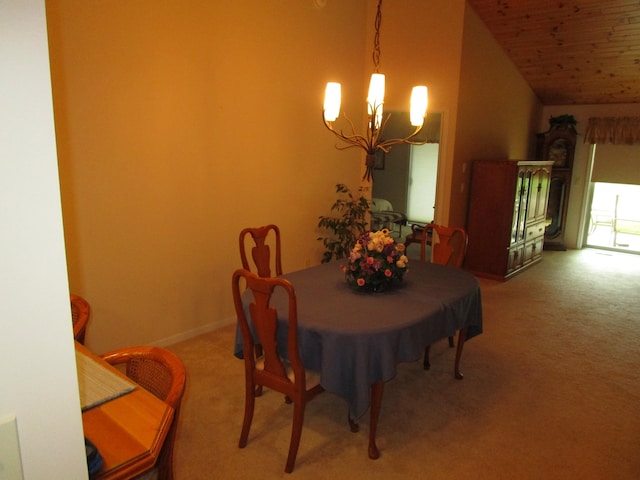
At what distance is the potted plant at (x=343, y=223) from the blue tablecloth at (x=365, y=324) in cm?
192

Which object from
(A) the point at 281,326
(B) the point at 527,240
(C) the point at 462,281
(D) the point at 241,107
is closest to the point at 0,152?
(A) the point at 281,326

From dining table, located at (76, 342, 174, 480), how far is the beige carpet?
110 cm

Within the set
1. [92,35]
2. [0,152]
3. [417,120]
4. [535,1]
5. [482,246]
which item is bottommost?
[482,246]

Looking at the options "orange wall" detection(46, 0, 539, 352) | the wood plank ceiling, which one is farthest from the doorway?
"orange wall" detection(46, 0, 539, 352)

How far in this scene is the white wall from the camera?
611 millimetres

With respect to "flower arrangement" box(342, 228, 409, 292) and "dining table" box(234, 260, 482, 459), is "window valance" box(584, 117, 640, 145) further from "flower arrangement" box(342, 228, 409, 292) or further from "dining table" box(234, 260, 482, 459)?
"flower arrangement" box(342, 228, 409, 292)

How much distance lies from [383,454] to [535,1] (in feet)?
15.6

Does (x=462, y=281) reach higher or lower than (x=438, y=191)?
lower

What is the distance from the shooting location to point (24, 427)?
2.27 feet

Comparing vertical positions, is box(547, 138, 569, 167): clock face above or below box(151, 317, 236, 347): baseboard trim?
above

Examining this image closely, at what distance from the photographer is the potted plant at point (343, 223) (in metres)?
4.81

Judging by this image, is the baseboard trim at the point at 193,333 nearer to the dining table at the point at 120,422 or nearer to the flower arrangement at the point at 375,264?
the flower arrangement at the point at 375,264

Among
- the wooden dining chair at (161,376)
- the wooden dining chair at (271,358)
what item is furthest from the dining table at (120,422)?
the wooden dining chair at (271,358)

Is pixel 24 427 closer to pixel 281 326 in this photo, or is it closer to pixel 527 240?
pixel 281 326
